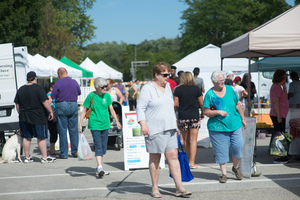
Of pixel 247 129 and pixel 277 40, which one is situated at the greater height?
pixel 277 40

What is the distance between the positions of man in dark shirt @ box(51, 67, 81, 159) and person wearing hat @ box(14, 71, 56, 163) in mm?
477

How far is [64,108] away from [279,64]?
338 inches

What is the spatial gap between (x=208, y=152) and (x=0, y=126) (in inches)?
208

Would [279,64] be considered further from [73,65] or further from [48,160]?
[73,65]

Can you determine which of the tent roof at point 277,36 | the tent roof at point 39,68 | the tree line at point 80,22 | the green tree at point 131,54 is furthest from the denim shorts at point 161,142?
the green tree at point 131,54

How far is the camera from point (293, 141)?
8.80 m

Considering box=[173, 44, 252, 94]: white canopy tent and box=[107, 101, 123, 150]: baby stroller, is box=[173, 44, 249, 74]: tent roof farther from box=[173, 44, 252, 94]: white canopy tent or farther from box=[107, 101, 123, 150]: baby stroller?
box=[107, 101, 123, 150]: baby stroller

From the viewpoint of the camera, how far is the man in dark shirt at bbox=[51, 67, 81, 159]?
9938 millimetres

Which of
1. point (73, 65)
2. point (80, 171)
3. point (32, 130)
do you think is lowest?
point (80, 171)

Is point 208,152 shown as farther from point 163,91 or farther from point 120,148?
point 163,91

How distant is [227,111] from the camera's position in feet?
21.9

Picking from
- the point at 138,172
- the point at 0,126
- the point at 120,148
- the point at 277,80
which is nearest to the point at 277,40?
the point at 277,80

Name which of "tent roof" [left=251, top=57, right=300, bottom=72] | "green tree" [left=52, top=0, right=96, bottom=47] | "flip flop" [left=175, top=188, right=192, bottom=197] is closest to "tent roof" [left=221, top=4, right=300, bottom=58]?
"flip flop" [left=175, top=188, right=192, bottom=197]

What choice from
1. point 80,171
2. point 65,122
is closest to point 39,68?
point 65,122
